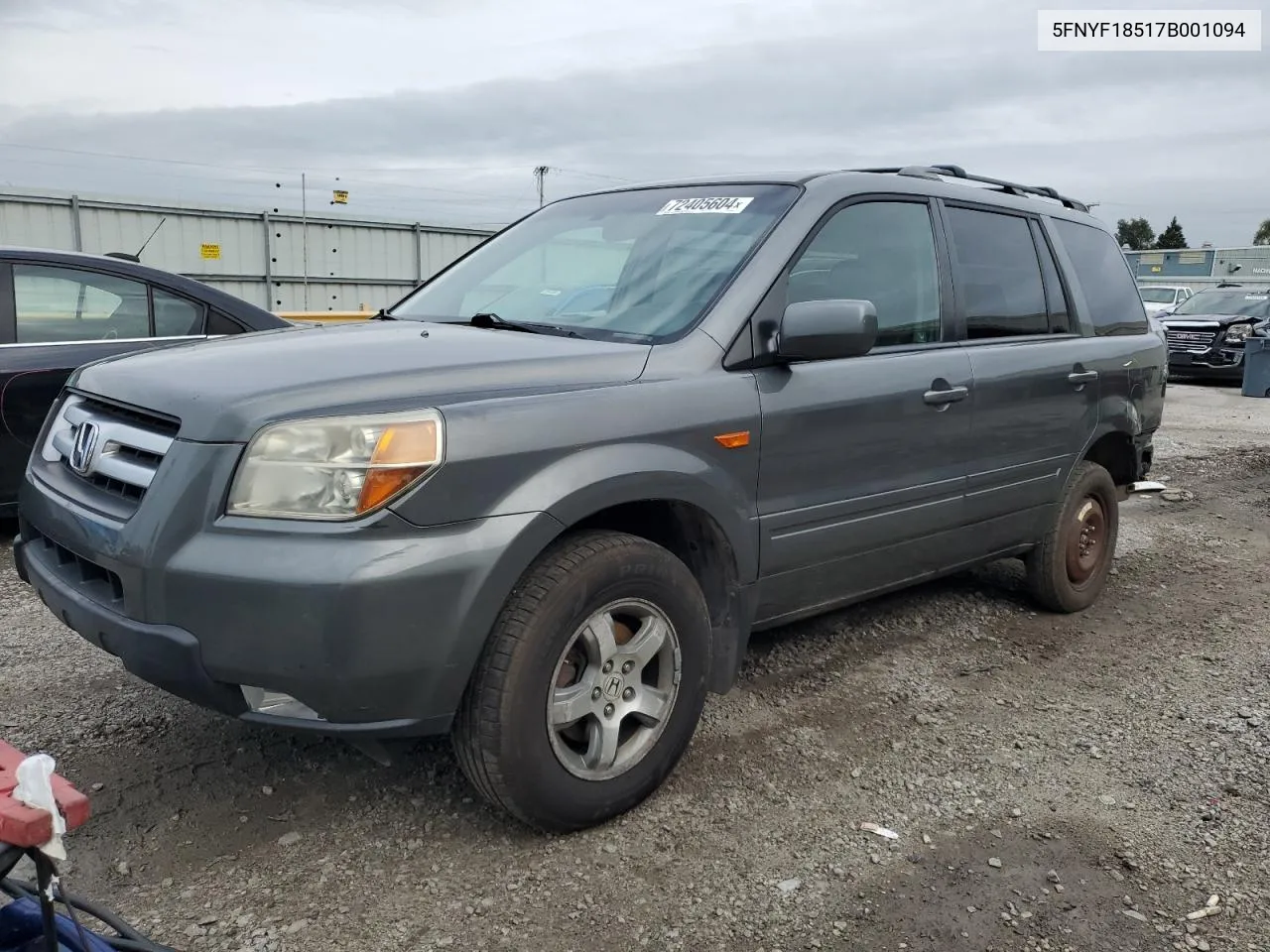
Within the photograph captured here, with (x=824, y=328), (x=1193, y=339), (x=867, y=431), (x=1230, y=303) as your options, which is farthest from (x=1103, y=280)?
(x=1230, y=303)

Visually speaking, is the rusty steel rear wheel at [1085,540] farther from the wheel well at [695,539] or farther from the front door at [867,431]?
the wheel well at [695,539]

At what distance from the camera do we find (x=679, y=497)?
9.44 ft

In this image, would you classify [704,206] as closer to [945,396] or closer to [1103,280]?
[945,396]

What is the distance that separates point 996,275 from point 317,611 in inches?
122

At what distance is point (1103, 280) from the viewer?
4965 millimetres

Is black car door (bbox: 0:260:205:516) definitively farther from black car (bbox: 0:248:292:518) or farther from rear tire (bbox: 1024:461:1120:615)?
rear tire (bbox: 1024:461:1120:615)

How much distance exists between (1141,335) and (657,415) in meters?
3.34

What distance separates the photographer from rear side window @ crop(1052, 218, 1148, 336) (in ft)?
15.7

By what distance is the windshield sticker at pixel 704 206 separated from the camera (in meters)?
3.53

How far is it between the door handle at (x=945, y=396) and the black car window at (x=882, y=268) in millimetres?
201

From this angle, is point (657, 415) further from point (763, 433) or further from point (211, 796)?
point (211, 796)

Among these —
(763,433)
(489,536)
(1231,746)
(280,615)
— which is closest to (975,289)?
(763,433)

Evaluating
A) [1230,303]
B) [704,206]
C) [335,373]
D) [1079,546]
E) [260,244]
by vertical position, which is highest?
[260,244]

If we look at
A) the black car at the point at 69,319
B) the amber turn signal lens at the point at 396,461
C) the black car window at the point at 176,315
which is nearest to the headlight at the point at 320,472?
the amber turn signal lens at the point at 396,461
